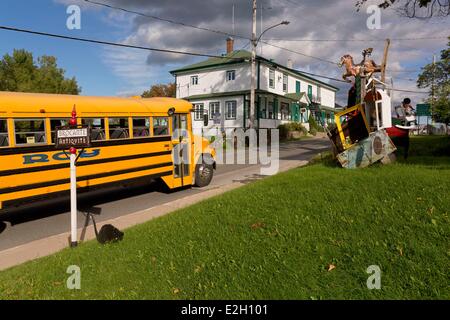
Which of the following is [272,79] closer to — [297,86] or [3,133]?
[297,86]

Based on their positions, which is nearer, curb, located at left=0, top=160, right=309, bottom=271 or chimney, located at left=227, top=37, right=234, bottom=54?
curb, located at left=0, top=160, right=309, bottom=271

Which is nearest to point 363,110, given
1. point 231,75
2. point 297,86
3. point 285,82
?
point 231,75

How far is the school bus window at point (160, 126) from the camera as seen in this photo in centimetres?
1051

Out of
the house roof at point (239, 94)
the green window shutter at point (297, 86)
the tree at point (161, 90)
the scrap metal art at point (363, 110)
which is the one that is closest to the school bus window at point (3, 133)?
the scrap metal art at point (363, 110)

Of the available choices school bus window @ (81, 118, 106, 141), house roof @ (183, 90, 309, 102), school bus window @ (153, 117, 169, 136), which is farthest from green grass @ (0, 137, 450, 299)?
house roof @ (183, 90, 309, 102)

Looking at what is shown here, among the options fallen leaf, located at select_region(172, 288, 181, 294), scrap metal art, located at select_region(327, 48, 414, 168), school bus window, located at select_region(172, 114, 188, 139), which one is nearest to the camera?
fallen leaf, located at select_region(172, 288, 181, 294)

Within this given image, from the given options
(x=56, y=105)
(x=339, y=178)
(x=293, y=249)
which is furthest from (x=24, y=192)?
(x=339, y=178)

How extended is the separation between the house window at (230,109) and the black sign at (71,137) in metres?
31.8

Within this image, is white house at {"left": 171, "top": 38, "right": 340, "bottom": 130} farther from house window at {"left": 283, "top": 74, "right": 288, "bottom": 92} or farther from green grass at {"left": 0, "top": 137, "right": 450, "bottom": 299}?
green grass at {"left": 0, "top": 137, "right": 450, "bottom": 299}

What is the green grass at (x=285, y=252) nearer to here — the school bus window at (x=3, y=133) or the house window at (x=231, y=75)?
the school bus window at (x=3, y=133)

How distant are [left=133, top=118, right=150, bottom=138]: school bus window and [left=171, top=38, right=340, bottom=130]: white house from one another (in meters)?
25.7

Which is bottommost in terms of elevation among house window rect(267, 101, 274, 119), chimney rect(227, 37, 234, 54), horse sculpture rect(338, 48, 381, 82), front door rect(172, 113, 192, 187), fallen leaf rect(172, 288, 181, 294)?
fallen leaf rect(172, 288, 181, 294)

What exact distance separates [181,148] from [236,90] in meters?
27.7

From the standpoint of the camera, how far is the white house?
3714 cm
